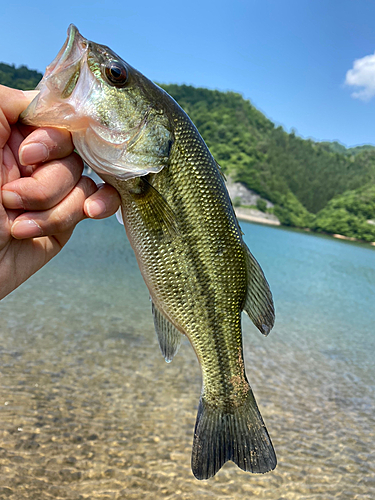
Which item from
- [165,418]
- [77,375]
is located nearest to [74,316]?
[77,375]

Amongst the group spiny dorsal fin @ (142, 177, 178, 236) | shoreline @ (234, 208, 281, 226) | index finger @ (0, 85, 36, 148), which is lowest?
shoreline @ (234, 208, 281, 226)

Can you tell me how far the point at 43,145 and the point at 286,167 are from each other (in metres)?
130

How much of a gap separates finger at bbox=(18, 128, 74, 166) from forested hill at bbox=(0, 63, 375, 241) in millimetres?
89476

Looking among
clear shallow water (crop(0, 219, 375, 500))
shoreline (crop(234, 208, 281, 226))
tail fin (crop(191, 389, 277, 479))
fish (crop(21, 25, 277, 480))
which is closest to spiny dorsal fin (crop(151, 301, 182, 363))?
fish (crop(21, 25, 277, 480))

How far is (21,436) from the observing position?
17.2ft

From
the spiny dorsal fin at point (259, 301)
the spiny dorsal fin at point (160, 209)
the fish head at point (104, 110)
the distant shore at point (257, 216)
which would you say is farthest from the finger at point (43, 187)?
the distant shore at point (257, 216)

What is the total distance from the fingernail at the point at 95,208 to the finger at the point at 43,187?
0.48 ft

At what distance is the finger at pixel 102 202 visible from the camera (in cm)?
211

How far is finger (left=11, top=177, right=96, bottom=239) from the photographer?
1.93 meters

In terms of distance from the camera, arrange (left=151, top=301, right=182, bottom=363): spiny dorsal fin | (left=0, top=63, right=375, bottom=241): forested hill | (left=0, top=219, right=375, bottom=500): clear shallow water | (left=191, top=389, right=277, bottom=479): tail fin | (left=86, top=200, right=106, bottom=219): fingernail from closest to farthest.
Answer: (left=86, top=200, right=106, bottom=219): fingernail → (left=191, top=389, right=277, bottom=479): tail fin → (left=151, top=301, right=182, bottom=363): spiny dorsal fin → (left=0, top=219, right=375, bottom=500): clear shallow water → (left=0, top=63, right=375, bottom=241): forested hill

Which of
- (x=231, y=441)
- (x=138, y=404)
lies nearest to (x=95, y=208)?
(x=231, y=441)

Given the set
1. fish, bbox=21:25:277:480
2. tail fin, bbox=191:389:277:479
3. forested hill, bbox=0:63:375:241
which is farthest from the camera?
forested hill, bbox=0:63:375:241

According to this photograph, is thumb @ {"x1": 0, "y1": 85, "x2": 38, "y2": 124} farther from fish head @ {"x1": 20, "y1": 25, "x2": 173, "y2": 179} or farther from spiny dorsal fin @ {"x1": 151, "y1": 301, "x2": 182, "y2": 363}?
spiny dorsal fin @ {"x1": 151, "y1": 301, "x2": 182, "y2": 363}

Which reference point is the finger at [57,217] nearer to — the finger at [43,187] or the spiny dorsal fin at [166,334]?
the finger at [43,187]
